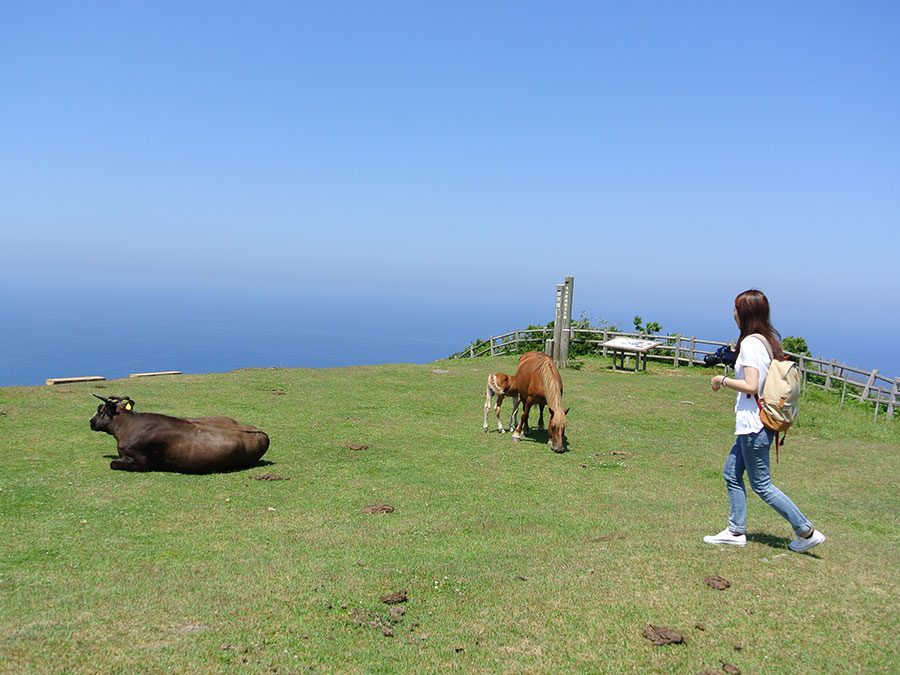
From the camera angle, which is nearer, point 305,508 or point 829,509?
point 305,508

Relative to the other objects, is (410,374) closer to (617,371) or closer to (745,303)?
(617,371)

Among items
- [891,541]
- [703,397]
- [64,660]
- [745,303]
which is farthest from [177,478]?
[703,397]

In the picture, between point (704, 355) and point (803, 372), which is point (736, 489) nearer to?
point (803, 372)

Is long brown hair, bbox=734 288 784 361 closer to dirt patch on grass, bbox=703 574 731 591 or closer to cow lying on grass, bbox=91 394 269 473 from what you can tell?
dirt patch on grass, bbox=703 574 731 591

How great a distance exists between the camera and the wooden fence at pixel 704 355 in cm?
2245

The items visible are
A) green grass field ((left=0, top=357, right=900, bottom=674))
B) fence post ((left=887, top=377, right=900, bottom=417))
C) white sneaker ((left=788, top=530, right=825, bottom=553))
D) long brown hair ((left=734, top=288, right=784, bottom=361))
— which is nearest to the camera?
green grass field ((left=0, top=357, right=900, bottom=674))

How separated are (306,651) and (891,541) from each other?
714 centimetres

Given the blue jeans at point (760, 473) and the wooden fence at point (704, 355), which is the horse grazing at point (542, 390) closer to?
the blue jeans at point (760, 473)

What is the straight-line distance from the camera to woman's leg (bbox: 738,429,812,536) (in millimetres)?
6211

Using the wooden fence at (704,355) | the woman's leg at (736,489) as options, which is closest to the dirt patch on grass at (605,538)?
the woman's leg at (736,489)

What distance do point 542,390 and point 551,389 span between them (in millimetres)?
336

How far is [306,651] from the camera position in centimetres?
468

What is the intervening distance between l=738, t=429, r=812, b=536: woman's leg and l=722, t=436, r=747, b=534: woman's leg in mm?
149

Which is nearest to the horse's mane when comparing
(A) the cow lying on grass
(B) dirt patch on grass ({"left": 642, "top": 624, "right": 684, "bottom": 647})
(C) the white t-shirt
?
(A) the cow lying on grass
